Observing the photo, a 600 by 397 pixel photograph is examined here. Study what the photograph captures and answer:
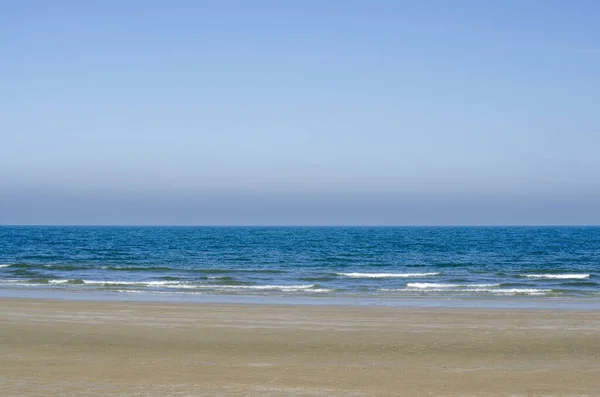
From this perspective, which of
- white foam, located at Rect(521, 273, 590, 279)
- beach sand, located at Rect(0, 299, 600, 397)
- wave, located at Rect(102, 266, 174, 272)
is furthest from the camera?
wave, located at Rect(102, 266, 174, 272)

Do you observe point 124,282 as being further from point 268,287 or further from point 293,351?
point 293,351

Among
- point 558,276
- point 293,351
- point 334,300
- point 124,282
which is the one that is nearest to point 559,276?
point 558,276

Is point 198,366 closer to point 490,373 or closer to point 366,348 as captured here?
point 366,348

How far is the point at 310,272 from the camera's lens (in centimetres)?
4122

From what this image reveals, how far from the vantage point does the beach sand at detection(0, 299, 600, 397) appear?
11188 millimetres

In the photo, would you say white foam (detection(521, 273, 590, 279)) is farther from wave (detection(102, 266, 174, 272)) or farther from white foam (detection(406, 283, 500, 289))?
wave (detection(102, 266, 174, 272))

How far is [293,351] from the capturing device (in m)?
14.5

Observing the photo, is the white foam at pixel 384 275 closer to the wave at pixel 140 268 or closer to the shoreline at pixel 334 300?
the wave at pixel 140 268

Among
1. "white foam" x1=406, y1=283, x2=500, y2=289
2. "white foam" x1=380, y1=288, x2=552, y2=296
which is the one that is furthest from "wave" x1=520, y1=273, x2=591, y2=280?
"white foam" x1=380, y1=288, x2=552, y2=296

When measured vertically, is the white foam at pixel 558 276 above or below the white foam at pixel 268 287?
above

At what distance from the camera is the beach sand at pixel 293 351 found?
1119 cm

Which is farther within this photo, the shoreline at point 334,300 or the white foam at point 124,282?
the white foam at point 124,282

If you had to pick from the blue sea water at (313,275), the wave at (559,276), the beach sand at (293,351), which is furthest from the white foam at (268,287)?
the wave at (559,276)

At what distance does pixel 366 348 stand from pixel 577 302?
13426 mm
